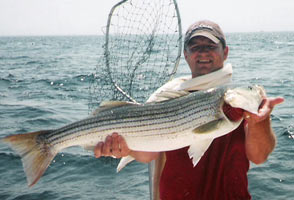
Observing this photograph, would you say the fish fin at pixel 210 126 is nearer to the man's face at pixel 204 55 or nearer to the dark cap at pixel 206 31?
the man's face at pixel 204 55

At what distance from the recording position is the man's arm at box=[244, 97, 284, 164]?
3438 mm

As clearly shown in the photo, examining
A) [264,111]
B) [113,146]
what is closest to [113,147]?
[113,146]

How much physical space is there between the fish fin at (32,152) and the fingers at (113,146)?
54 centimetres

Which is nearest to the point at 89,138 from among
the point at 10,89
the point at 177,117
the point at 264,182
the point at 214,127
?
the point at 177,117

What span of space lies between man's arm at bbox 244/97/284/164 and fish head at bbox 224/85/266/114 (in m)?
0.07

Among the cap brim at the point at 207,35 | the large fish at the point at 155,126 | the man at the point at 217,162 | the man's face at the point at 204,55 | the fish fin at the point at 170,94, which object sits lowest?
the man at the point at 217,162

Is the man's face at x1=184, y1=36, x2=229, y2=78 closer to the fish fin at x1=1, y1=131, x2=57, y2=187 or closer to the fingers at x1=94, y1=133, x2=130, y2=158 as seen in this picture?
the fingers at x1=94, y1=133, x2=130, y2=158

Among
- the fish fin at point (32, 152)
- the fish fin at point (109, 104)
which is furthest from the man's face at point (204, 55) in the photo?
the fish fin at point (32, 152)

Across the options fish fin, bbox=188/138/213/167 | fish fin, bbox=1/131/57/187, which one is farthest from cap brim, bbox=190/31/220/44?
fish fin, bbox=1/131/57/187

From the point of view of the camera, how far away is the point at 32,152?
397cm

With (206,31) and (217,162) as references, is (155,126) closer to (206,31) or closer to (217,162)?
(217,162)

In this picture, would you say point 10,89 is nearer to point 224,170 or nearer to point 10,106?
point 10,106

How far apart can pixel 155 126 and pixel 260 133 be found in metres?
1.15

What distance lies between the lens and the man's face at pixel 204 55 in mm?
4598
